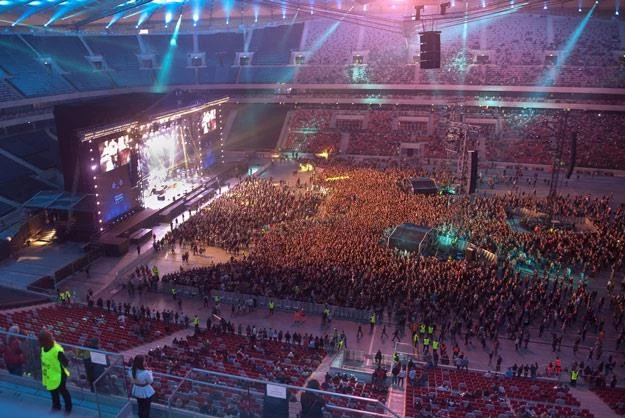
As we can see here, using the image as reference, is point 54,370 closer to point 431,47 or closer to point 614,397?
point 614,397

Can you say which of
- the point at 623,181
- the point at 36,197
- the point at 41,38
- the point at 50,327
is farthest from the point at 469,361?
the point at 41,38

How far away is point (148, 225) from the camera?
92.8 feet

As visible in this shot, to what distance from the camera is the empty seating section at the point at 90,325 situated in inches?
556

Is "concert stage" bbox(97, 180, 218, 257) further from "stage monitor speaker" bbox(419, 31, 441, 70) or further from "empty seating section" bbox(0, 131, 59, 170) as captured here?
"stage monitor speaker" bbox(419, 31, 441, 70)

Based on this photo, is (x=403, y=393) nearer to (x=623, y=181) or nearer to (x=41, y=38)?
(x=623, y=181)

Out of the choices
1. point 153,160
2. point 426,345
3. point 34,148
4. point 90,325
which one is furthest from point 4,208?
point 426,345

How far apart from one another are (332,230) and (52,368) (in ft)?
60.9

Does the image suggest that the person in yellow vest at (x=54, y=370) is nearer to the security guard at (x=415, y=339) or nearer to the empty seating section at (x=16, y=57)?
the security guard at (x=415, y=339)

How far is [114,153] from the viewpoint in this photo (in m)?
26.5

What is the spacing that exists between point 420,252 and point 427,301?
4.17 metres

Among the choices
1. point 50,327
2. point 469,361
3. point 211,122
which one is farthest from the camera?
point 211,122

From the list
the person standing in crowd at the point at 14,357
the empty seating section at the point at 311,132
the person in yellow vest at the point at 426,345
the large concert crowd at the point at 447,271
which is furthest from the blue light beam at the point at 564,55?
the person standing in crowd at the point at 14,357

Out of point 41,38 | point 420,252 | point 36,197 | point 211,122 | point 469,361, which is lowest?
point 469,361

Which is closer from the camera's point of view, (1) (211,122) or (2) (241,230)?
(2) (241,230)
